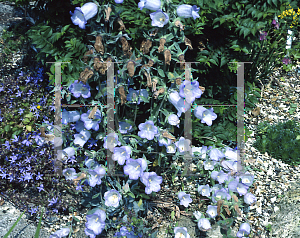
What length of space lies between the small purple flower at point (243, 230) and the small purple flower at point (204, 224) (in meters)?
0.28

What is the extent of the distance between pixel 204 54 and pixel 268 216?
71.9 inches

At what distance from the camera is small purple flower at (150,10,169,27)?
2.38 metres

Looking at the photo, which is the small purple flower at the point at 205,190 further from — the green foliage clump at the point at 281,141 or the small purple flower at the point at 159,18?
the small purple flower at the point at 159,18

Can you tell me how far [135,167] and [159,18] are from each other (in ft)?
4.12

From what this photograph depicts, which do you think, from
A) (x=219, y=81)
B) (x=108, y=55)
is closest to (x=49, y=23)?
(x=108, y=55)

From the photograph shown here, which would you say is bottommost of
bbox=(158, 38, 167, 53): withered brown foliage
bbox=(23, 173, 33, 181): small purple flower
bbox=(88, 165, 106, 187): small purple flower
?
bbox=(23, 173, 33, 181): small purple flower

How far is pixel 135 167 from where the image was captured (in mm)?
2529

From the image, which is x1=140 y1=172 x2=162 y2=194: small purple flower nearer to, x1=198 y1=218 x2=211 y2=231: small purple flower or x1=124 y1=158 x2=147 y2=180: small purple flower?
x1=124 y1=158 x2=147 y2=180: small purple flower

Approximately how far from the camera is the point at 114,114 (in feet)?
9.33

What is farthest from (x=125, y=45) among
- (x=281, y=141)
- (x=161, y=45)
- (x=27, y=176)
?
(x=281, y=141)

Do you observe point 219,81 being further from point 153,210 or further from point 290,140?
point 153,210

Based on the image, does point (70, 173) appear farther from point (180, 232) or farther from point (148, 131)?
point (180, 232)

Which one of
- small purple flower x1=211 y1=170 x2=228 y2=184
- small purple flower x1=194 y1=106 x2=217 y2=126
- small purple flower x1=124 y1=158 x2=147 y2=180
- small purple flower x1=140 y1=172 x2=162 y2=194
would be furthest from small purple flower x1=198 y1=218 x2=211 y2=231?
small purple flower x1=194 y1=106 x2=217 y2=126

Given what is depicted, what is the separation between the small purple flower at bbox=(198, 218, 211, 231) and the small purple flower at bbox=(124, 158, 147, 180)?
0.79 meters
